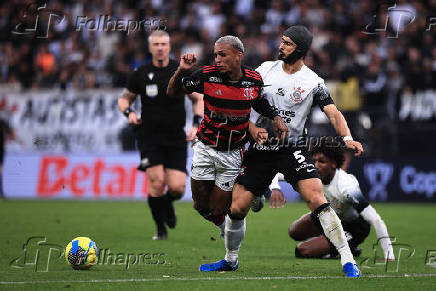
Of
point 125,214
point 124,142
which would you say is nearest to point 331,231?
point 125,214

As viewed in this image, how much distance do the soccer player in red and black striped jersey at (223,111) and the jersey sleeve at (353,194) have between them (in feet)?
5.36

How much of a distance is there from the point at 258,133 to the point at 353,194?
200cm

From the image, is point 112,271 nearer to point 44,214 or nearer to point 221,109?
point 221,109

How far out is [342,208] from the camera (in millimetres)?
9750

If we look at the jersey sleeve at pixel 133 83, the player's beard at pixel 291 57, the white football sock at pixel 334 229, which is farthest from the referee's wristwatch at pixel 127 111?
the white football sock at pixel 334 229

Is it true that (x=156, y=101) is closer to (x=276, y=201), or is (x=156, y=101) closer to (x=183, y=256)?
(x=183, y=256)

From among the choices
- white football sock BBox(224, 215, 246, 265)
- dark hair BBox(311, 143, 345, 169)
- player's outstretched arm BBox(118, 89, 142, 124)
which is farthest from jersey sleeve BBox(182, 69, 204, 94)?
player's outstretched arm BBox(118, 89, 142, 124)

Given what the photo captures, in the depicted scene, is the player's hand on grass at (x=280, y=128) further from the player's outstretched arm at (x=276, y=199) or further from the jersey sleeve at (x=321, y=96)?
the player's outstretched arm at (x=276, y=199)

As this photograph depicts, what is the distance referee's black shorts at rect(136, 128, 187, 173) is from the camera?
A: 11.8 m

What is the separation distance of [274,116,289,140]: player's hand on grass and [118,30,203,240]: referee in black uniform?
4.01m

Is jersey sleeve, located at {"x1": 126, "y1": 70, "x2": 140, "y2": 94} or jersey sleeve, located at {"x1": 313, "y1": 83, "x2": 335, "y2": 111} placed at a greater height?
jersey sleeve, located at {"x1": 126, "y1": 70, "x2": 140, "y2": 94}

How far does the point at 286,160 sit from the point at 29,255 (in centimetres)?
345

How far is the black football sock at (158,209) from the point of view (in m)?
11.7

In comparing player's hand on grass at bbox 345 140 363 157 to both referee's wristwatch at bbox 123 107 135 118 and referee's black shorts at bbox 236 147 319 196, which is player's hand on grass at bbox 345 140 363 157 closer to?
referee's black shorts at bbox 236 147 319 196
